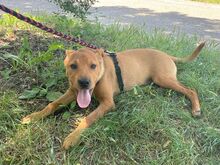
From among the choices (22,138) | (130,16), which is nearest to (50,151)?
(22,138)

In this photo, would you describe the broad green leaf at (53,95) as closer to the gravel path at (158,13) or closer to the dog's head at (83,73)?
the dog's head at (83,73)

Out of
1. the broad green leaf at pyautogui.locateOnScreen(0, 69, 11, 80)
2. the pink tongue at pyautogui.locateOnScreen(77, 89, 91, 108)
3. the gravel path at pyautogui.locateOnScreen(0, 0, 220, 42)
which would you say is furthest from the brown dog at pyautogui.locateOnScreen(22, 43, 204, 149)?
the gravel path at pyautogui.locateOnScreen(0, 0, 220, 42)

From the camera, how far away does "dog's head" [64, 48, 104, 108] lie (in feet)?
11.8

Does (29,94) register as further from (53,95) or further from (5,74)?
(5,74)

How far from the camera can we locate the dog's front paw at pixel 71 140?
11.1ft

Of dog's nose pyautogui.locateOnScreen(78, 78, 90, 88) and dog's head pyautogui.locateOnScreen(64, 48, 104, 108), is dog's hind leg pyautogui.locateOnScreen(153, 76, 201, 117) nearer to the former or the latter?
dog's head pyautogui.locateOnScreen(64, 48, 104, 108)

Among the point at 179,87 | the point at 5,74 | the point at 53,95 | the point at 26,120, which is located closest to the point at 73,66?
the point at 53,95

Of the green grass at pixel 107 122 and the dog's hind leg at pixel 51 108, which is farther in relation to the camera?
the dog's hind leg at pixel 51 108

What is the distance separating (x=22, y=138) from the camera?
347cm

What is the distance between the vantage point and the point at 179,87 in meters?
4.40

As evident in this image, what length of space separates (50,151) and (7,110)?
0.71 metres

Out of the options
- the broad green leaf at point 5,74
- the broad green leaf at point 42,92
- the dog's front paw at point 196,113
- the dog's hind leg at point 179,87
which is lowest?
the dog's front paw at point 196,113

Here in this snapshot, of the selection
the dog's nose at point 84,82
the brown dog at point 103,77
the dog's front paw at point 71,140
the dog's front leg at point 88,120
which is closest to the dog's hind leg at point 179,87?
the brown dog at point 103,77

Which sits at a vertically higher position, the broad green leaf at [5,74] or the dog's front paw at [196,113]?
the broad green leaf at [5,74]
